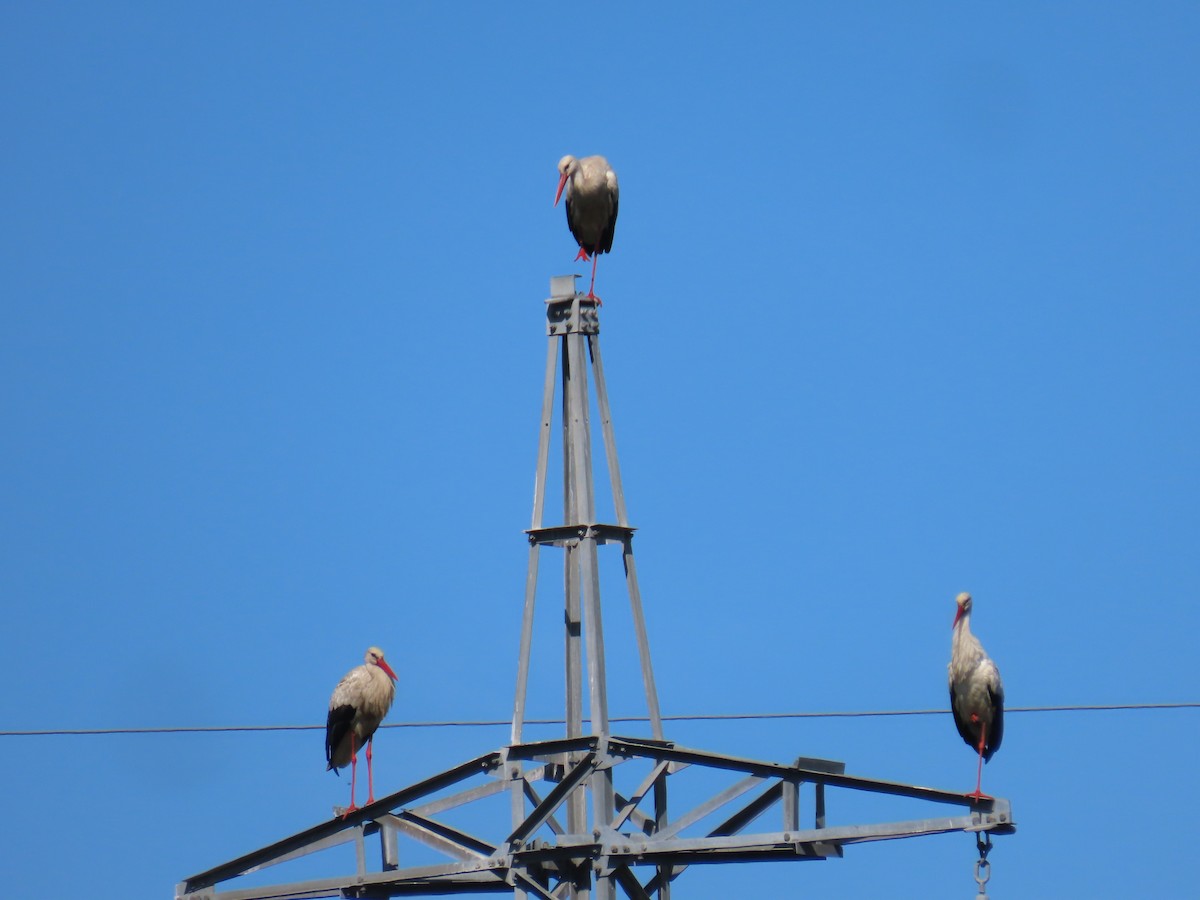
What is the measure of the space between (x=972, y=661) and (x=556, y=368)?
4.28 meters

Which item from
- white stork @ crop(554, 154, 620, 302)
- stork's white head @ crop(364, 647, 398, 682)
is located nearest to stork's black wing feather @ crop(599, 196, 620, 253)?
white stork @ crop(554, 154, 620, 302)

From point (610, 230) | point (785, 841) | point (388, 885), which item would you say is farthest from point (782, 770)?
point (610, 230)

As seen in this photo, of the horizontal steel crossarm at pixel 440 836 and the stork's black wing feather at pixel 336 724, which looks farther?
the stork's black wing feather at pixel 336 724

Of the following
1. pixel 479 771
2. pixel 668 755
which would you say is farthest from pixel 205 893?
pixel 668 755

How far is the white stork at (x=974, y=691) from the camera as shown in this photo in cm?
1992

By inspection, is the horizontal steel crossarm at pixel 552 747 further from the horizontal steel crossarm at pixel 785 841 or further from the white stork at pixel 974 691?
the white stork at pixel 974 691

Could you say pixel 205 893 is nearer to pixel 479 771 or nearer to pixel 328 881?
pixel 328 881

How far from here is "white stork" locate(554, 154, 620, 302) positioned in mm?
22672

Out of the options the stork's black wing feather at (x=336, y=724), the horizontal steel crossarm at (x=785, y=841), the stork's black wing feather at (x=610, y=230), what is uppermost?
the stork's black wing feather at (x=610, y=230)

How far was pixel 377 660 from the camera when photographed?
22156 millimetres

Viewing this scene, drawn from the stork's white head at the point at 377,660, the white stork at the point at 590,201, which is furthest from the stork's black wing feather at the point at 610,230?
the stork's white head at the point at 377,660

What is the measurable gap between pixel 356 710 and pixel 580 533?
4022 millimetres

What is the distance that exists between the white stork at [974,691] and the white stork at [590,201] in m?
5.15

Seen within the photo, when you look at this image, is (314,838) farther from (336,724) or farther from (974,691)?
(974,691)
